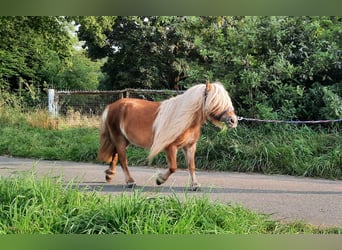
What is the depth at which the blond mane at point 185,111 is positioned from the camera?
11.1 feet

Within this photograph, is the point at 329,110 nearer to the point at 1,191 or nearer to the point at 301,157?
the point at 301,157

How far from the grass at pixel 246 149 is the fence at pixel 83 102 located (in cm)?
15

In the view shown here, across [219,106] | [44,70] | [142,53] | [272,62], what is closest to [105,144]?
[219,106]

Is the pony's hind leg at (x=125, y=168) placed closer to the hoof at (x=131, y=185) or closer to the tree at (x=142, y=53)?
the hoof at (x=131, y=185)

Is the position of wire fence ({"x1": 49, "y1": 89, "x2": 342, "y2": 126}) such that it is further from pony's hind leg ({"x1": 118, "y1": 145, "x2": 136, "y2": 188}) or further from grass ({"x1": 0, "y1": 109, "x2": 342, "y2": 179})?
pony's hind leg ({"x1": 118, "y1": 145, "x2": 136, "y2": 188})

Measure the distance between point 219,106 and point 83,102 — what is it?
9.75 ft

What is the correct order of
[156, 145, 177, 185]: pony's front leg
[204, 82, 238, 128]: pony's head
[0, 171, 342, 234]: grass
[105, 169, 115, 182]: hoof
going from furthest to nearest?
[105, 169, 115, 182]: hoof, [156, 145, 177, 185]: pony's front leg, [204, 82, 238, 128]: pony's head, [0, 171, 342, 234]: grass

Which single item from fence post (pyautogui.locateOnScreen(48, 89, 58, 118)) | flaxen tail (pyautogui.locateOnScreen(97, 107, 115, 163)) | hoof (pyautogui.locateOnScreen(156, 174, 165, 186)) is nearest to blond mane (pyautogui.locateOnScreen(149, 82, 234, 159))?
hoof (pyautogui.locateOnScreen(156, 174, 165, 186))

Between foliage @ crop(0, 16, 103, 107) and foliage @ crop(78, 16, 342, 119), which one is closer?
foliage @ crop(78, 16, 342, 119)

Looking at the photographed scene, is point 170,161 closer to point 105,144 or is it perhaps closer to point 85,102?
point 105,144

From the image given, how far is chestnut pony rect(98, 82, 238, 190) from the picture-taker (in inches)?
133

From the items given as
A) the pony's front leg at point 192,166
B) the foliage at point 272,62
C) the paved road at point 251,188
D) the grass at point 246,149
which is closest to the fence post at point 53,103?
the grass at point 246,149

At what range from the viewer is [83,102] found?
580 centimetres

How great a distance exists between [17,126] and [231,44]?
11.8 feet
